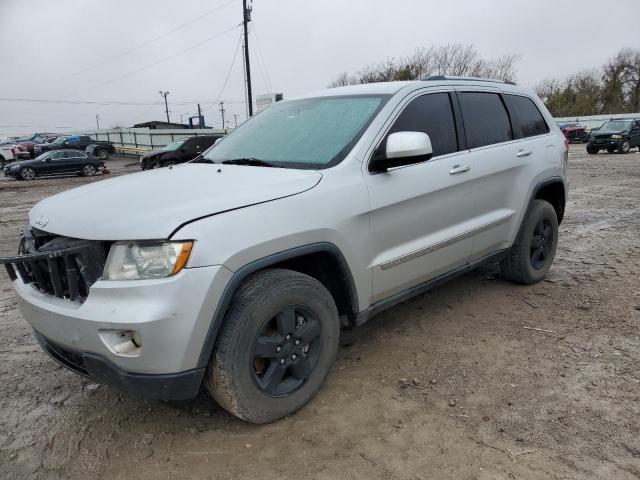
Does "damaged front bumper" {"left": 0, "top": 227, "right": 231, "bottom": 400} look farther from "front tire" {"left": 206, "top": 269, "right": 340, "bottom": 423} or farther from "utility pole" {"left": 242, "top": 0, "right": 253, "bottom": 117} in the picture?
"utility pole" {"left": 242, "top": 0, "right": 253, "bottom": 117}

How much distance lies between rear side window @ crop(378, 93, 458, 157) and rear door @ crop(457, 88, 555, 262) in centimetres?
19

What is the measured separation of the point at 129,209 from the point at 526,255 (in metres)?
3.47

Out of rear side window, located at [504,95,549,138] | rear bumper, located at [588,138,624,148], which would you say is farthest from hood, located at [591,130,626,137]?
rear side window, located at [504,95,549,138]

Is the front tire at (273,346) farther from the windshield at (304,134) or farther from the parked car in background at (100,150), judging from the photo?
the parked car in background at (100,150)

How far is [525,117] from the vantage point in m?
4.54

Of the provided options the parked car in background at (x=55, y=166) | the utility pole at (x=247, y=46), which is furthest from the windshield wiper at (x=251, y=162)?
the utility pole at (x=247, y=46)

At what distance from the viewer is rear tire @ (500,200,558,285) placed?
4.42m

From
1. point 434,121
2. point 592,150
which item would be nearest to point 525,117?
point 434,121

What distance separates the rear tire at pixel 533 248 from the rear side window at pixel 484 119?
29.8 inches

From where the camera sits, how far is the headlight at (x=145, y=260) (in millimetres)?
2201

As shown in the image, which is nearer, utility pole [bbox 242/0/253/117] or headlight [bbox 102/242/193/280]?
headlight [bbox 102/242/193/280]

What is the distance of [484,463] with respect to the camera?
2.37 meters

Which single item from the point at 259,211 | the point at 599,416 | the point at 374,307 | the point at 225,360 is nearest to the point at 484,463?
the point at 599,416

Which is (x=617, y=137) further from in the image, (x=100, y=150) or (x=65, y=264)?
(x=100, y=150)
